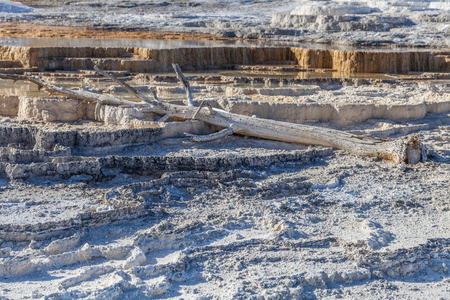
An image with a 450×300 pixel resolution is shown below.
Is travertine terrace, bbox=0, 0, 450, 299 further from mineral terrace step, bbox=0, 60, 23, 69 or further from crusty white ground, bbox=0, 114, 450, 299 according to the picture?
mineral terrace step, bbox=0, 60, 23, 69

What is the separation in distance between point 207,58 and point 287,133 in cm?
967

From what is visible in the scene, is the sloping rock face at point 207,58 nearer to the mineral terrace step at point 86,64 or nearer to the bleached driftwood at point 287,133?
the mineral terrace step at point 86,64

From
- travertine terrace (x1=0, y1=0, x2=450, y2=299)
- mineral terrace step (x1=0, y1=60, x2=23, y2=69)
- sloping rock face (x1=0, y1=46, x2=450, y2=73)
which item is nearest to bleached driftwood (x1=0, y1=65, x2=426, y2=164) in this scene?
travertine terrace (x1=0, y1=0, x2=450, y2=299)

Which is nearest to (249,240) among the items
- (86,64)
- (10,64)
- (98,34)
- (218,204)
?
(218,204)

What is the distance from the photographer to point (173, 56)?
15.0 meters

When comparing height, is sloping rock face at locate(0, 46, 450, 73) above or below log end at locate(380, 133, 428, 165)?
above

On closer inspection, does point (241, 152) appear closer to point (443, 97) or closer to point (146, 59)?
point (443, 97)

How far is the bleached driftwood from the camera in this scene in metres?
5.77

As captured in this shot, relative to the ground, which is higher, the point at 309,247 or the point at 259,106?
the point at 259,106

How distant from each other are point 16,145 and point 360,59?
36.5 ft

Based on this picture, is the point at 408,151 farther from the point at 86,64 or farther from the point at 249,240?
the point at 86,64

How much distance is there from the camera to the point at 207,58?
51.5ft

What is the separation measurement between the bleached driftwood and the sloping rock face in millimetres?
7032

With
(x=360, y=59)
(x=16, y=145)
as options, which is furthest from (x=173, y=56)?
(x=16, y=145)
